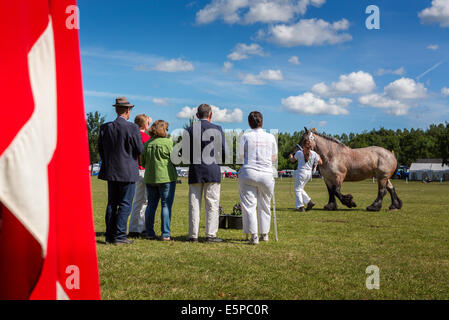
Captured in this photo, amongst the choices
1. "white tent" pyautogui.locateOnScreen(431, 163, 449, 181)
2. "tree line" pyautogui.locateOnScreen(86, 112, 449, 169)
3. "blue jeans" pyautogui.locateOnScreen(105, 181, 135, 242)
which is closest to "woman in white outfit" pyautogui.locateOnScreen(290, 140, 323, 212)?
"blue jeans" pyautogui.locateOnScreen(105, 181, 135, 242)

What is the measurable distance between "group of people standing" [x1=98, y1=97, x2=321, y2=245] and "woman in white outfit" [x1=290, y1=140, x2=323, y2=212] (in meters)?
6.49

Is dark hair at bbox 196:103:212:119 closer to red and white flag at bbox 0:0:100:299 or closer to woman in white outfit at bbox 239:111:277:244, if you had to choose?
woman in white outfit at bbox 239:111:277:244

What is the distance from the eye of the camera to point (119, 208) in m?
7.48

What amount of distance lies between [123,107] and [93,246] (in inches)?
234

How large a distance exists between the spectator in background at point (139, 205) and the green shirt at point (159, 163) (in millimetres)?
607

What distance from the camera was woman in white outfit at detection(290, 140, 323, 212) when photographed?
14.3 meters

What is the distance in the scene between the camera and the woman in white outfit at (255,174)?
756cm

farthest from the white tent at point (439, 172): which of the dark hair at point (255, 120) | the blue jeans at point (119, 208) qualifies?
the blue jeans at point (119, 208)

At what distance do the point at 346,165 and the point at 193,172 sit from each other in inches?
343

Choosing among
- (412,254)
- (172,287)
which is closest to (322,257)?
(412,254)

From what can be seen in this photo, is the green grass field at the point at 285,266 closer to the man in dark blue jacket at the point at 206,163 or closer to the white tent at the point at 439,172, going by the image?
the man in dark blue jacket at the point at 206,163

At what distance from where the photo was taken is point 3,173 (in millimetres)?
1723

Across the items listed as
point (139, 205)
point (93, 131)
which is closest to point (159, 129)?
point (139, 205)
